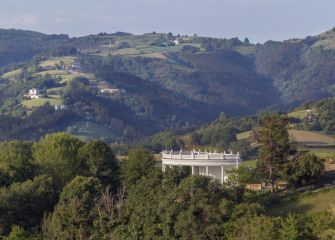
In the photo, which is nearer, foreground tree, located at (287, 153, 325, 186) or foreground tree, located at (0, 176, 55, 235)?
foreground tree, located at (0, 176, 55, 235)

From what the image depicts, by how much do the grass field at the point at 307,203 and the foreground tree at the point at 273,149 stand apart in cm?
393

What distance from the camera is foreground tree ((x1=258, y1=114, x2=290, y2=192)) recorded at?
191 ft

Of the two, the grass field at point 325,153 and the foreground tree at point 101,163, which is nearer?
the foreground tree at point 101,163

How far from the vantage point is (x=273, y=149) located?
192 ft

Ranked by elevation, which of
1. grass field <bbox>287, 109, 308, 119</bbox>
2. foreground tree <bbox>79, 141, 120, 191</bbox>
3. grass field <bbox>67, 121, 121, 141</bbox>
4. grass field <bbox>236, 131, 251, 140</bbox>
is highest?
foreground tree <bbox>79, 141, 120, 191</bbox>

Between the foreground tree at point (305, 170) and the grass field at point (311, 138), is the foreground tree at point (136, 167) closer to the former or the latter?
the foreground tree at point (305, 170)

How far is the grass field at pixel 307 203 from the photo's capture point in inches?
2029

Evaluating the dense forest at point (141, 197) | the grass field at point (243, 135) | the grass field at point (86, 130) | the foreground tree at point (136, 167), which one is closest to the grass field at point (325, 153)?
the dense forest at point (141, 197)

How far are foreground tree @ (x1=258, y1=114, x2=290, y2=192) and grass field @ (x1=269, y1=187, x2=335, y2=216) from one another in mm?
3933

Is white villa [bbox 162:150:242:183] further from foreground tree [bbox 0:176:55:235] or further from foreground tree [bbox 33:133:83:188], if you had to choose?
foreground tree [bbox 0:176:55:235]

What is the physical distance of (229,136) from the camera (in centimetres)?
12438

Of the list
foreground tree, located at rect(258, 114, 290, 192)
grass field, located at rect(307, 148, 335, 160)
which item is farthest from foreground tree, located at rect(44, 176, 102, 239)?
grass field, located at rect(307, 148, 335, 160)

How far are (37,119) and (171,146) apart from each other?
6976 cm

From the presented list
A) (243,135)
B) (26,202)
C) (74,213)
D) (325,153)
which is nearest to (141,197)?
(74,213)
